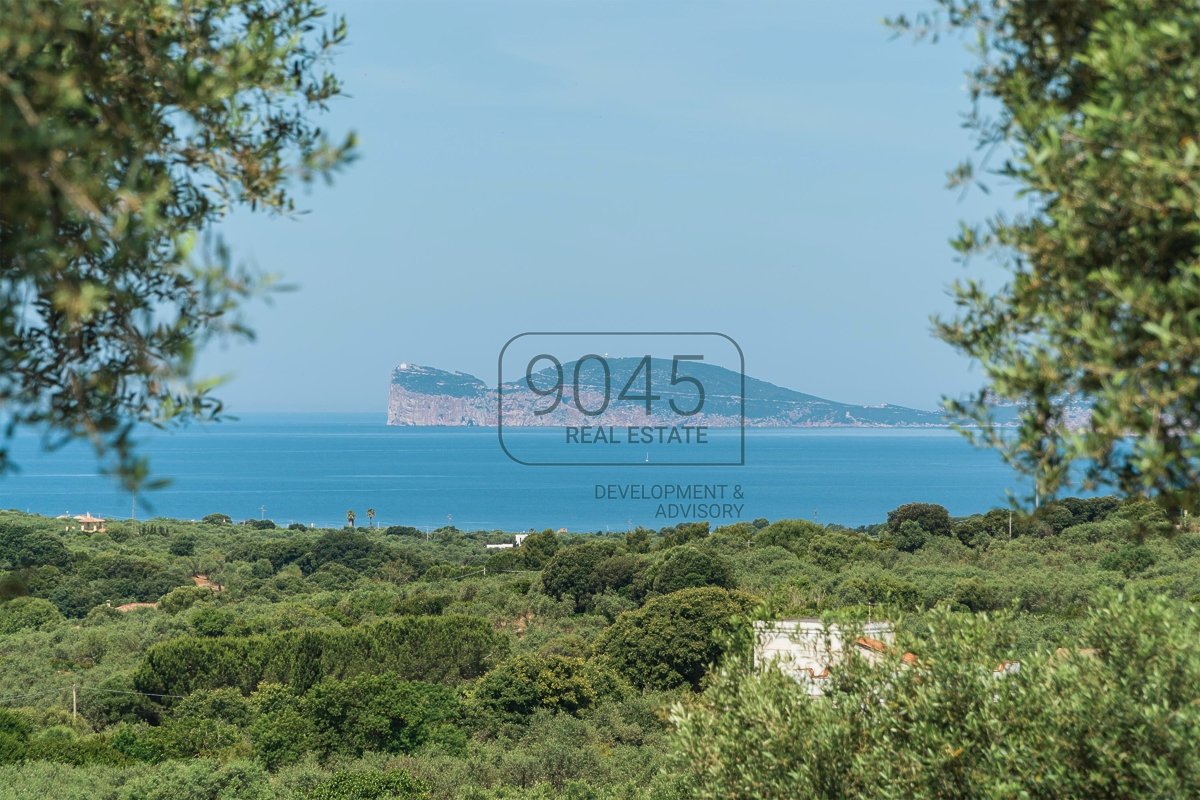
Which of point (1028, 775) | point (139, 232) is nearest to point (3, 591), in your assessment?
Result: point (139, 232)

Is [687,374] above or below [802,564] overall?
above

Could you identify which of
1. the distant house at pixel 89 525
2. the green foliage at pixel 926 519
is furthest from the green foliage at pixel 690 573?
the distant house at pixel 89 525

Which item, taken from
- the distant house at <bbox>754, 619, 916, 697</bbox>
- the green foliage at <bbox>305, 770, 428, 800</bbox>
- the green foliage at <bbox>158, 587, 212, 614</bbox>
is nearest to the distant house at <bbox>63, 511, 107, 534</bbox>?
the green foliage at <bbox>158, 587, 212, 614</bbox>

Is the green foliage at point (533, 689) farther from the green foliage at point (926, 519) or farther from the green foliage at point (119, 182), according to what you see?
the green foliage at point (926, 519)

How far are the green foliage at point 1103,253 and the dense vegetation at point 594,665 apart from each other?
45 centimetres

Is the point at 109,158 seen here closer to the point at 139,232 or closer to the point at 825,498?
the point at 139,232

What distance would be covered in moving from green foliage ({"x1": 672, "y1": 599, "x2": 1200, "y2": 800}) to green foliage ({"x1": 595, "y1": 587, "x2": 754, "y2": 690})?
21.0m

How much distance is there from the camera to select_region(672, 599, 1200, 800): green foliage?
22.0 ft

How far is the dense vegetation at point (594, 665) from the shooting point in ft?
24.0

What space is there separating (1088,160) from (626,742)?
71.5 ft

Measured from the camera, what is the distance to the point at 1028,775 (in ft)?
22.0

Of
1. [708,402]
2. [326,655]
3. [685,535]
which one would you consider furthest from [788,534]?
[708,402]

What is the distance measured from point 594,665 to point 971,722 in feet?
72.6

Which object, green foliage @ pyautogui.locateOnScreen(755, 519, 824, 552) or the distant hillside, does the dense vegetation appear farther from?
the distant hillside
